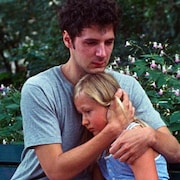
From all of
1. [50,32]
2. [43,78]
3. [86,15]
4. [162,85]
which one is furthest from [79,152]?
[50,32]

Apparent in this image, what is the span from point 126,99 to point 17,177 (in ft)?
2.30

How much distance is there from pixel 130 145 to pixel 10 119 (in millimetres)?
1453

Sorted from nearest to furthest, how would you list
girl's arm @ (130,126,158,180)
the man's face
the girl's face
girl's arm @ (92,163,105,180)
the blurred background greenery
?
1. girl's arm @ (130,126,158,180)
2. the girl's face
3. the man's face
4. girl's arm @ (92,163,105,180)
5. the blurred background greenery

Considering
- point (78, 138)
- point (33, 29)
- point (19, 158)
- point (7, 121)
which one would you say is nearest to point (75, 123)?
point (78, 138)

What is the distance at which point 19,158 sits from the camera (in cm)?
336

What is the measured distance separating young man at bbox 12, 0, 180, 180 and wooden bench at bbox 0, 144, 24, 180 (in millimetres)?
375

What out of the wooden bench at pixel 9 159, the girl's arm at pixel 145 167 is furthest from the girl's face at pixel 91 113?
the wooden bench at pixel 9 159

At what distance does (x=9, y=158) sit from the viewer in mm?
3393

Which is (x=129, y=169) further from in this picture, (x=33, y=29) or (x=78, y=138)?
(x=33, y=29)

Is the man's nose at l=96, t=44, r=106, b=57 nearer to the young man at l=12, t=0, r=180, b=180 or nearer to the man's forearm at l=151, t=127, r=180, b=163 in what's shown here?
the young man at l=12, t=0, r=180, b=180

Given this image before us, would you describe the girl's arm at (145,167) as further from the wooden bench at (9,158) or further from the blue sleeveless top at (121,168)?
the wooden bench at (9,158)

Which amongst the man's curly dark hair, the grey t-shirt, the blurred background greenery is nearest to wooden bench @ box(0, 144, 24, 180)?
the grey t-shirt

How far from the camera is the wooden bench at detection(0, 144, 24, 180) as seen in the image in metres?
3.36

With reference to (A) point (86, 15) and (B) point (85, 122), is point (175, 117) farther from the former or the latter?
(A) point (86, 15)
